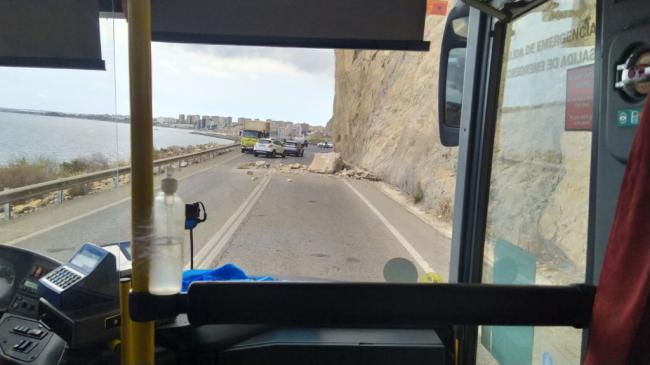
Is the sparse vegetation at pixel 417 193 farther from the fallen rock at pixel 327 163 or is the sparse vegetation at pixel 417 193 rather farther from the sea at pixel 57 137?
the sea at pixel 57 137

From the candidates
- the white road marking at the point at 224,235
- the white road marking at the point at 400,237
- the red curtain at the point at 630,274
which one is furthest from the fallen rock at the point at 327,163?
the red curtain at the point at 630,274

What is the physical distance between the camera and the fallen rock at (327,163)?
6898mm

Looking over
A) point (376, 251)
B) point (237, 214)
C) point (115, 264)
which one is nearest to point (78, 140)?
point (115, 264)

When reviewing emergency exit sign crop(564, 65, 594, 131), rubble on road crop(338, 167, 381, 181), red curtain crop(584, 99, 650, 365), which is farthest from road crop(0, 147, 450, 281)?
red curtain crop(584, 99, 650, 365)

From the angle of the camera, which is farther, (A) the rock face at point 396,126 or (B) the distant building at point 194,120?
(A) the rock face at point 396,126

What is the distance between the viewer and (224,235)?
182 inches

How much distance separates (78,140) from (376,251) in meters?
3.13

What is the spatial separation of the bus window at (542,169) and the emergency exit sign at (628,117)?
0.20m

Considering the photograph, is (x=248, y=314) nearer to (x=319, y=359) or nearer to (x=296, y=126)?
(x=319, y=359)

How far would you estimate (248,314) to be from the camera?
5.29 feet

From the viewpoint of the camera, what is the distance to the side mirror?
2.40 m

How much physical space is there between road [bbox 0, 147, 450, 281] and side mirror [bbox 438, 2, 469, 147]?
929mm

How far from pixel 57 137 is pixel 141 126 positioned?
3.71 ft

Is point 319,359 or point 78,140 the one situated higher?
point 78,140
